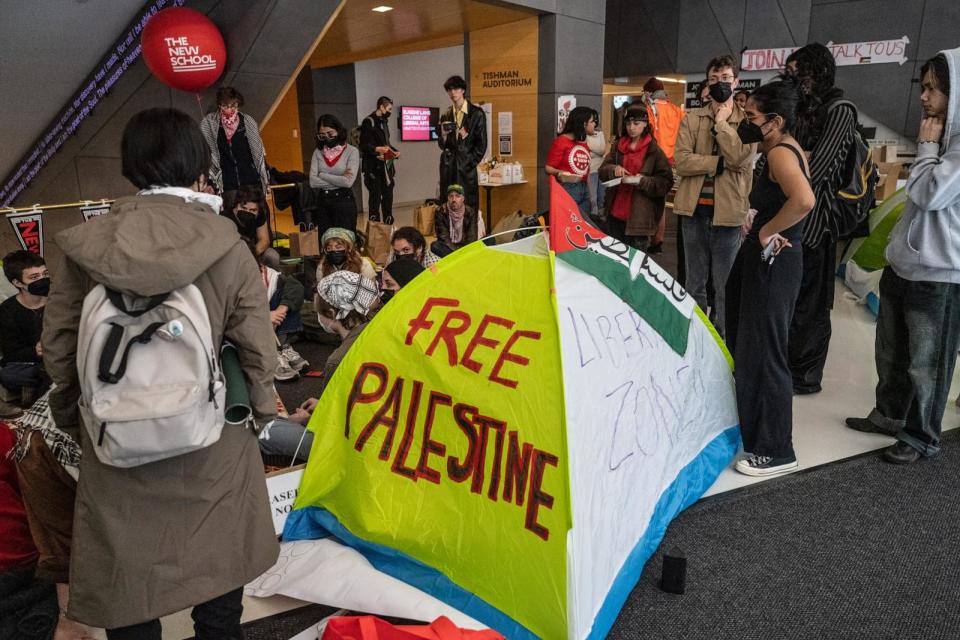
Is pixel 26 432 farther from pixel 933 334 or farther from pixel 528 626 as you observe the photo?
pixel 933 334

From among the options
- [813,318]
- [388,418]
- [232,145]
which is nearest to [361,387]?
[388,418]

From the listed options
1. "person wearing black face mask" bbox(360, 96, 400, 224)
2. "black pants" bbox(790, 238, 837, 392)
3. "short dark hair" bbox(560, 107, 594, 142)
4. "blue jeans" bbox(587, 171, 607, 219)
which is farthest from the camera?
"person wearing black face mask" bbox(360, 96, 400, 224)

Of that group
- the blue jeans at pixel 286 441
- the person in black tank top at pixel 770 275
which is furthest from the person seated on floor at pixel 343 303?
the person in black tank top at pixel 770 275

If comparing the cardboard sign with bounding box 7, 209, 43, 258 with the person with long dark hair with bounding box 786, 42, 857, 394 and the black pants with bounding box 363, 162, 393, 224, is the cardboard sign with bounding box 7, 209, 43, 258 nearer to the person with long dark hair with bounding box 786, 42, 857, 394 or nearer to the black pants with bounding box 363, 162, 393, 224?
the person with long dark hair with bounding box 786, 42, 857, 394

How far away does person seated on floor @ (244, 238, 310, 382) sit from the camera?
11.5 feet

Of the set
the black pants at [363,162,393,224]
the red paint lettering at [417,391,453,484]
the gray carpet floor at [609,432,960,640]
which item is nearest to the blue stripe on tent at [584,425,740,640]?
the gray carpet floor at [609,432,960,640]

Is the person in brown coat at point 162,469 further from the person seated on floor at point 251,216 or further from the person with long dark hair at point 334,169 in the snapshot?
the person with long dark hair at point 334,169

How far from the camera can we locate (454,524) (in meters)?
1.82

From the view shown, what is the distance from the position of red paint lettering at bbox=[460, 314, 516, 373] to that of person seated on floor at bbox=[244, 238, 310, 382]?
1.85 m

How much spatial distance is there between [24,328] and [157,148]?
2.24m

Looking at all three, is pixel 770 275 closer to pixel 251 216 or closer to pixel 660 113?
pixel 251 216

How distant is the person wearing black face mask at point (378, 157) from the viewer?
7316 mm

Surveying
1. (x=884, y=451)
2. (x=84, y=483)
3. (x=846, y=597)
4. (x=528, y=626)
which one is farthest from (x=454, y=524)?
(x=884, y=451)


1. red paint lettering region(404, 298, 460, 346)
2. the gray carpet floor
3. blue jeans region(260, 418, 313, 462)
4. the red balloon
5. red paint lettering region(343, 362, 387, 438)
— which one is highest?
the red balloon
